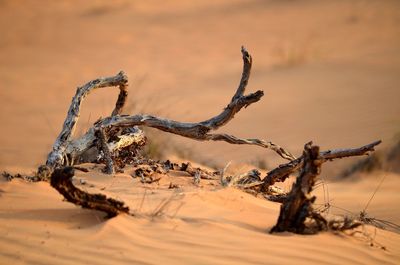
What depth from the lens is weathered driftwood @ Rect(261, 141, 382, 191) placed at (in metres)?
4.89

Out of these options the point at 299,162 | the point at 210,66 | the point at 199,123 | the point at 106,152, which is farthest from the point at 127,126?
the point at 210,66

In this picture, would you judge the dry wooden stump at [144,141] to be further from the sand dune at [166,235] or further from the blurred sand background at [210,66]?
the blurred sand background at [210,66]

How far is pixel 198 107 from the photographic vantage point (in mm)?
13016

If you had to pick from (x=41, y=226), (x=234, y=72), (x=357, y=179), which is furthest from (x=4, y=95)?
(x=41, y=226)

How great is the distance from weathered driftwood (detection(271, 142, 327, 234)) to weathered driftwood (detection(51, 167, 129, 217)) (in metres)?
0.99

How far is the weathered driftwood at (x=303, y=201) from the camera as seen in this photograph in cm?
406

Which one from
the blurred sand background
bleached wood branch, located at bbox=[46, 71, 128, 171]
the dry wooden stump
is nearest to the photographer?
the dry wooden stump

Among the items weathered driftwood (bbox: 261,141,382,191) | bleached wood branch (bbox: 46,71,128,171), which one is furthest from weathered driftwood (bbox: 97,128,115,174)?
weathered driftwood (bbox: 261,141,382,191)

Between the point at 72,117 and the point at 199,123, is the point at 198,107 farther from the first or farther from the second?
the point at 199,123

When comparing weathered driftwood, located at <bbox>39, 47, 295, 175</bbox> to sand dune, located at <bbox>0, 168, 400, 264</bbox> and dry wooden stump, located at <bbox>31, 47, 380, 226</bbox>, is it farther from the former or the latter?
sand dune, located at <bbox>0, 168, 400, 264</bbox>

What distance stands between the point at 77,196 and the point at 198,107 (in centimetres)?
909

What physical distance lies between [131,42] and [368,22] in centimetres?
624

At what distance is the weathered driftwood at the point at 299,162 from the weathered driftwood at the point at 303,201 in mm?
698

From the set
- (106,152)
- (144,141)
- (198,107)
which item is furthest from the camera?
(198,107)
